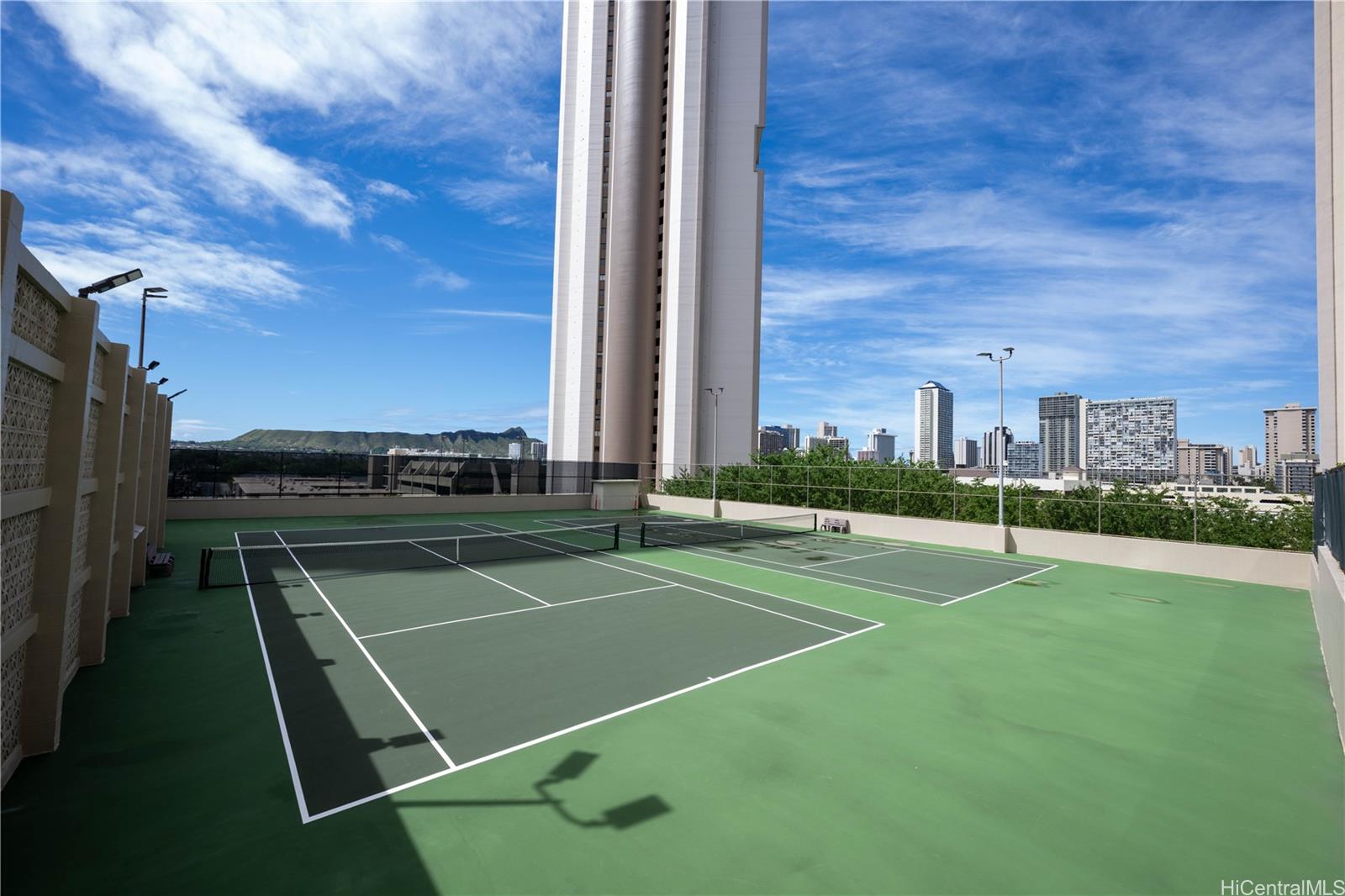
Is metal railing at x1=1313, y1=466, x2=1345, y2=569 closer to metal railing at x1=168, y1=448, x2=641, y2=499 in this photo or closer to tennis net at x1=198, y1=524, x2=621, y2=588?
tennis net at x1=198, y1=524, x2=621, y2=588

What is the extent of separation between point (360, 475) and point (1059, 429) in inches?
3477

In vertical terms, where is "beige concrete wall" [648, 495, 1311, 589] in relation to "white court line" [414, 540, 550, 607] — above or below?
above

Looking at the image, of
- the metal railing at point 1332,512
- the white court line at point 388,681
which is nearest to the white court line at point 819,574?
the metal railing at point 1332,512

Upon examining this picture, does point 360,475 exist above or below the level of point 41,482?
below

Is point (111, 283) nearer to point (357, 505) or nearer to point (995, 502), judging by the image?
point (357, 505)

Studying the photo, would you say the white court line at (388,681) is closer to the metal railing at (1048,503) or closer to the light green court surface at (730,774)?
the light green court surface at (730,774)

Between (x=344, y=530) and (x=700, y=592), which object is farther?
(x=344, y=530)

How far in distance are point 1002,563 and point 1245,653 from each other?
29.0 ft

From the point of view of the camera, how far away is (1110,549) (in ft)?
62.6

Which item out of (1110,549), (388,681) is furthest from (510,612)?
(1110,549)

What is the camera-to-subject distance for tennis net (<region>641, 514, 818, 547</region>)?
23.0m

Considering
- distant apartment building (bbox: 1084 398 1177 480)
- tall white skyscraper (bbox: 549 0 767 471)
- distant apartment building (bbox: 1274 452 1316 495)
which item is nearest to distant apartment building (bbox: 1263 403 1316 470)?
distant apartment building (bbox: 1084 398 1177 480)

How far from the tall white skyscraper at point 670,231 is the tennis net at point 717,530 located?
30.4 metres

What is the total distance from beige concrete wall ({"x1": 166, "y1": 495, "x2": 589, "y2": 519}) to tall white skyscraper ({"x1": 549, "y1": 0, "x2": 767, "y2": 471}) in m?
25.6
